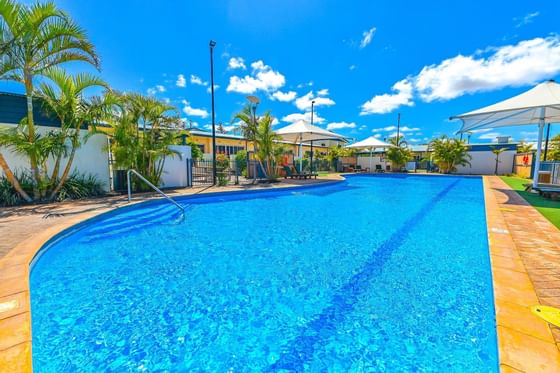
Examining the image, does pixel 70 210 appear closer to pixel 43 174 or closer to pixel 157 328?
pixel 43 174

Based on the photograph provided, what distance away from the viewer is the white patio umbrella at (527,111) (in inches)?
288

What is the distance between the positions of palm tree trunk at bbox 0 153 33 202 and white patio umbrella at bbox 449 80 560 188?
14.5 metres

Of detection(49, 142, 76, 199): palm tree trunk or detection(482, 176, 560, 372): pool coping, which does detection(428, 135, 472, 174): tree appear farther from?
detection(49, 142, 76, 199): palm tree trunk

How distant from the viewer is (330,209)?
24.2 ft

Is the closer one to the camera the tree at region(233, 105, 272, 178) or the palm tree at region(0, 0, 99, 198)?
the palm tree at region(0, 0, 99, 198)

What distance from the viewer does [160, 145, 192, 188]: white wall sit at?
9.93m

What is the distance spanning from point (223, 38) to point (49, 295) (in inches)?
474

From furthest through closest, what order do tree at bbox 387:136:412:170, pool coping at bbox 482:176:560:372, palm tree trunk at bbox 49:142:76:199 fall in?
tree at bbox 387:136:412:170 → palm tree trunk at bbox 49:142:76:199 → pool coping at bbox 482:176:560:372

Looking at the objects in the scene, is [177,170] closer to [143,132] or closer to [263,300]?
[143,132]

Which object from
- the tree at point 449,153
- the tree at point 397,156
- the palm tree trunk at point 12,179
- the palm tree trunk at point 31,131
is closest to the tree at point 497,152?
the tree at point 449,153

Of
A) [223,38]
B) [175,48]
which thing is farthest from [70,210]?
[175,48]

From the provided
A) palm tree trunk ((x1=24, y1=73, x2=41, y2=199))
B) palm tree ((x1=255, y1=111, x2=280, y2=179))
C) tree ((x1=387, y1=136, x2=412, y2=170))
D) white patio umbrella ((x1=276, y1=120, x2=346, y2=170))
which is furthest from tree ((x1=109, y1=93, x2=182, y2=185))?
tree ((x1=387, y1=136, x2=412, y2=170))

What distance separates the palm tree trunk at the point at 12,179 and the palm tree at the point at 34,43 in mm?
26

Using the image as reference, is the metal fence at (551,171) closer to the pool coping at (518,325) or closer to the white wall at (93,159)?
the pool coping at (518,325)
